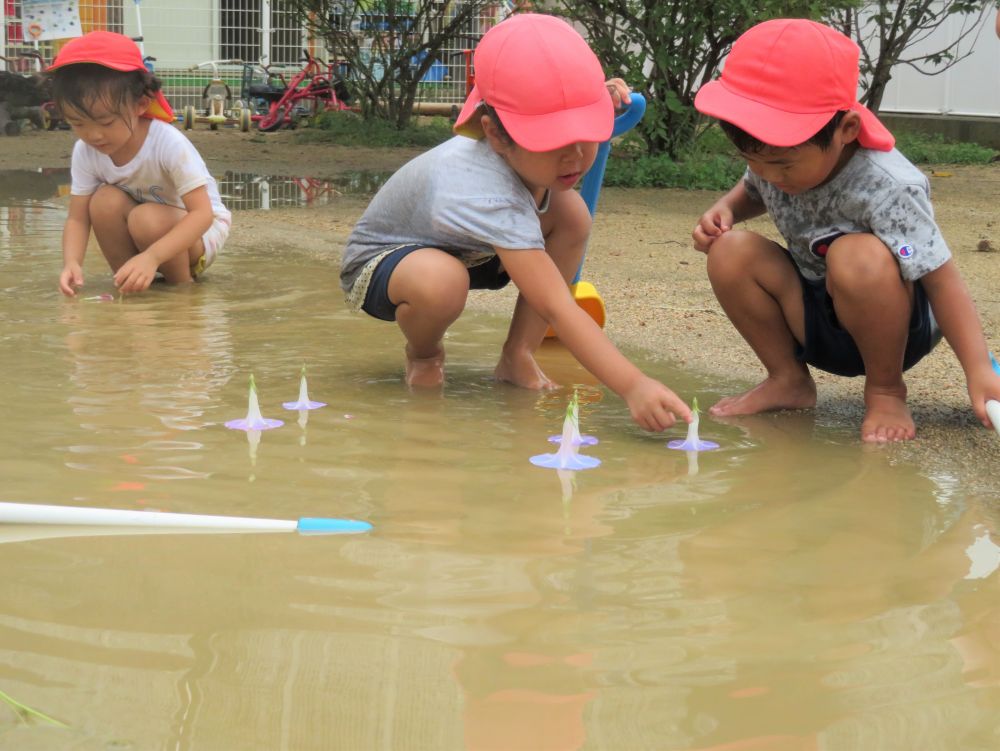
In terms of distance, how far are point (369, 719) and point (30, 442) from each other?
152cm

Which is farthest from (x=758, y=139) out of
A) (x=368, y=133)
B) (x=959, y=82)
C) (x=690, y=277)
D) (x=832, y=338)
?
(x=959, y=82)

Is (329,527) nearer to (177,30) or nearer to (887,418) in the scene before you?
(887,418)

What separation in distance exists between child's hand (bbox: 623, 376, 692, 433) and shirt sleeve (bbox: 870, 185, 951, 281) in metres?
0.61

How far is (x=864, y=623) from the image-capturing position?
197cm

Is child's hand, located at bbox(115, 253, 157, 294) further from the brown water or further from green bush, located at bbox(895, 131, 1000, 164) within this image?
green bush, located at bbox(895, 131, 1000, 164)

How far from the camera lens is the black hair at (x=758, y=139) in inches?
118

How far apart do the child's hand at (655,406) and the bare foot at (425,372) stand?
812 millimetres

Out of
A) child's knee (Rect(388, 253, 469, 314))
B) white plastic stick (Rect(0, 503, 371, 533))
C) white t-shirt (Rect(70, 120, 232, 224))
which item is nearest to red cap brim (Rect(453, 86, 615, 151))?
child's knee (Rect(388, 253, 469, 314))

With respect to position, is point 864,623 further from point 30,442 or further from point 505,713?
point 30,442

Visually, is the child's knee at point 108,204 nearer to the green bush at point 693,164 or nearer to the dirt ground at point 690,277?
the dirt ground at point 690,277

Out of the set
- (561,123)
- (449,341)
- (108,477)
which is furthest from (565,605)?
(449,341)

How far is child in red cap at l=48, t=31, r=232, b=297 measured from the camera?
468 centimetres

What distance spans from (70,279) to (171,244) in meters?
0.38

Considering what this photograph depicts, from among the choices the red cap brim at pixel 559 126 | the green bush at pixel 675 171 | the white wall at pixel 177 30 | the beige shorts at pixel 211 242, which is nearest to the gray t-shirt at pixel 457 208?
the red cap brim at pixel 559 126
